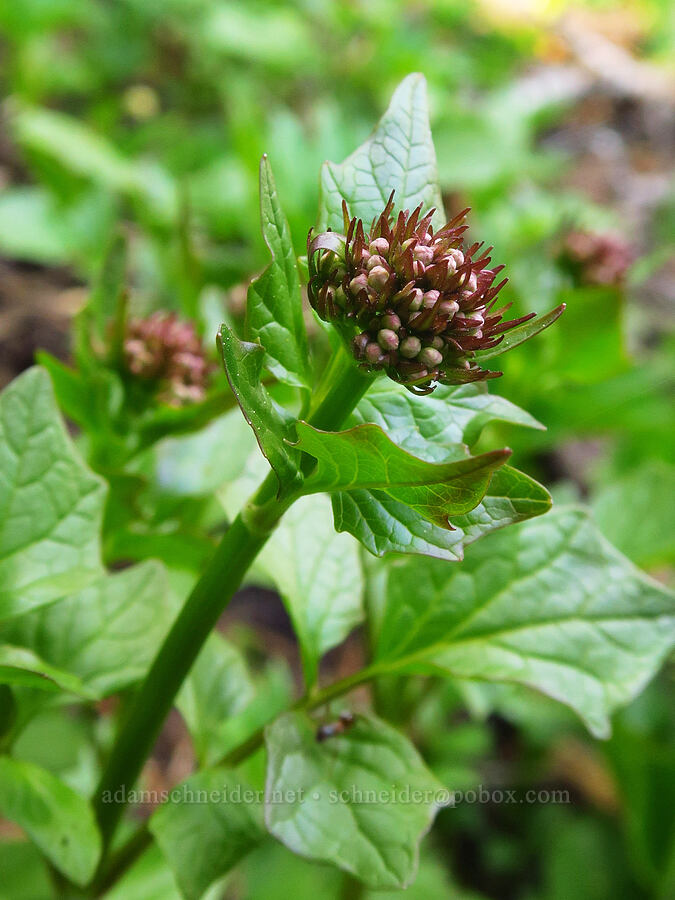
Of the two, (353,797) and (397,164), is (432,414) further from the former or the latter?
(353,797)

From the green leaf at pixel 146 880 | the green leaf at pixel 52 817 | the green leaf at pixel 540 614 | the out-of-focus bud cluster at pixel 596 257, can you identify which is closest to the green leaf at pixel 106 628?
the green leaf at pixel 52 817

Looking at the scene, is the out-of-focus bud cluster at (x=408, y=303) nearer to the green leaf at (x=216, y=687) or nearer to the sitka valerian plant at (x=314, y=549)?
the sitka valerian plant at (x=314, y=549)

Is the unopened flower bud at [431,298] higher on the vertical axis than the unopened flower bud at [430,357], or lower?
higher

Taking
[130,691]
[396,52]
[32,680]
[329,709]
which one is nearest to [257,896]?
[130,691]

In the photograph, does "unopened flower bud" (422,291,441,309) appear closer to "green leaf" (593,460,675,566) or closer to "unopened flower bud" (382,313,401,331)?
"unopened flower bud" (382,313,401,331)

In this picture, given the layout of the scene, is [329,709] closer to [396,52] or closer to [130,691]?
[130,691]
